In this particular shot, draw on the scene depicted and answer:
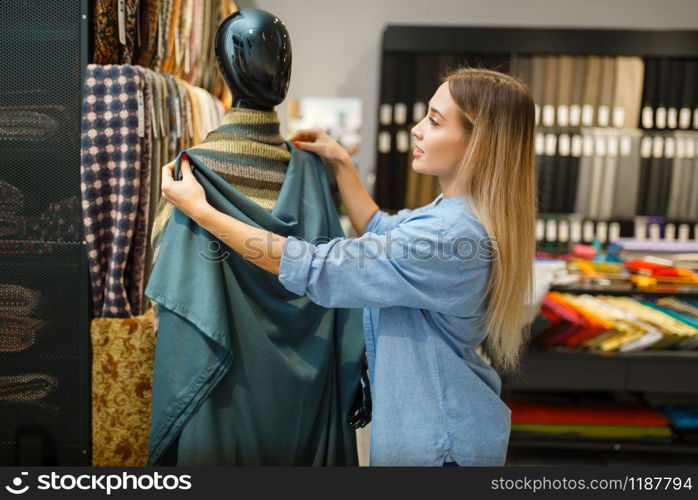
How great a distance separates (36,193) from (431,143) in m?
1.01

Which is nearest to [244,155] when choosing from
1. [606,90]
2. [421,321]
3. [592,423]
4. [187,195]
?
[187,195]

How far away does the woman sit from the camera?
116cm

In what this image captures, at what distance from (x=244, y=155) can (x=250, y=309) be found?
36 centimetres

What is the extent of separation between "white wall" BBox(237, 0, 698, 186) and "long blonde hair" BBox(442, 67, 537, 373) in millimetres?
3873

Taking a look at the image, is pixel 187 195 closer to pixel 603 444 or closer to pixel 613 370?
pixel 613 370

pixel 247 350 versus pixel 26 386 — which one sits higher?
pixel 247 350

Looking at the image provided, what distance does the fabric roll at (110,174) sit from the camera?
52.4 inches

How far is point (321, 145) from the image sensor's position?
149 cm

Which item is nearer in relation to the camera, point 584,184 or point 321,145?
point 321,145

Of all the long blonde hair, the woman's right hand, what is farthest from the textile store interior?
the long blonde hair

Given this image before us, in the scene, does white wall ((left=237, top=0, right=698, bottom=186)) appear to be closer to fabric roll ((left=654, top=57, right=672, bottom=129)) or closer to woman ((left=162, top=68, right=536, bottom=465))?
fabric roll ((left=654, top=57, right=672, bottom=129))

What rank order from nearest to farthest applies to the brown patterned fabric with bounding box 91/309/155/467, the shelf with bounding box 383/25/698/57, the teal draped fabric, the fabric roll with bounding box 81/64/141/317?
the teal draped fabric
the fabric roll with bounding box 81/64/141/317
the brown patterned fabric with bounding box 91/309/155/467
the shelf with bounding box 383/25/698/57

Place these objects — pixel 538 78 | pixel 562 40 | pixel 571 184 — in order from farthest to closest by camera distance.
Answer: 1. pixel 571 184
2. pixel 538 78
3. pixel 562 40

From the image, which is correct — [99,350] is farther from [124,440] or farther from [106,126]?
[106,126]
